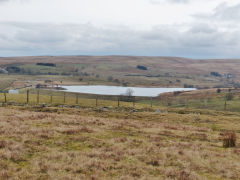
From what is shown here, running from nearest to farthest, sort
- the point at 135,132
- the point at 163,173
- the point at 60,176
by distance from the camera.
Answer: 1. the point at 60,176
2. the point at 163,173
3. the point at 135,132

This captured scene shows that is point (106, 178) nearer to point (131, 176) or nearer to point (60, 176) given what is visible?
point (131, 176)

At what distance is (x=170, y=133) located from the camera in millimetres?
30125

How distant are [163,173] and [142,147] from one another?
5796mm

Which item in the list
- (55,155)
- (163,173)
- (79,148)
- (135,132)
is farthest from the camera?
(135,132)

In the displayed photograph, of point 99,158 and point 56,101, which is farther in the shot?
point 56,101

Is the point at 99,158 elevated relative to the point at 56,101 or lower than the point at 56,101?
elevated

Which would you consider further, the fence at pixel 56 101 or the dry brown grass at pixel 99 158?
the fence at pixel 56 101

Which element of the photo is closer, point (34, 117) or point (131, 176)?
point (131, 176)

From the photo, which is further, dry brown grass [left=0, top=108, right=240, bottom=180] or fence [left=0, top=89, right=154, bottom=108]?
fence [left=0, top=89, right=154, bottom=108]

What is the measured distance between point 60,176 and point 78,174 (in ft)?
3.33

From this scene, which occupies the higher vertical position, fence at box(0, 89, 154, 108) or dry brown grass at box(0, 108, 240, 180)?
dry brown grass at box(0, 108, 240, 180)

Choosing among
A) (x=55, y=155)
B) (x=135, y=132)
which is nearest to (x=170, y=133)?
(x=135, y=132)

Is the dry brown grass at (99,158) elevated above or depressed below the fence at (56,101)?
above

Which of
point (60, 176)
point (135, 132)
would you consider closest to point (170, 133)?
point (135, 132)
